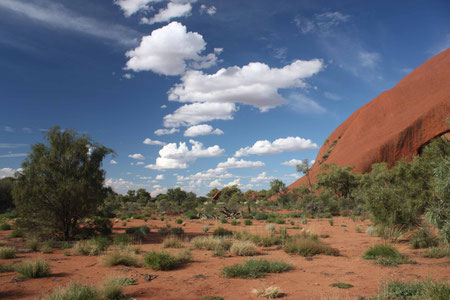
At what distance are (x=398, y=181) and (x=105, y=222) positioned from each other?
1672cm

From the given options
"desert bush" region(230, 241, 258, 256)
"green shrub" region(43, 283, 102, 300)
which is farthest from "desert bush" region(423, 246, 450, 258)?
"green shrub" region(43, 283, 102, 300)

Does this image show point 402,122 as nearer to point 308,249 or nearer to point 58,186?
point 308,249

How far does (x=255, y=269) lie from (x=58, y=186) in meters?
10.7

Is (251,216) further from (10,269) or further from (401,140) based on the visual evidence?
(401,140)

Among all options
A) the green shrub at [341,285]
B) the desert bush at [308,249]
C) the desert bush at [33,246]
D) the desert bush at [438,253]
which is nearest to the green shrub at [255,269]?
the green shrub at [341,285]

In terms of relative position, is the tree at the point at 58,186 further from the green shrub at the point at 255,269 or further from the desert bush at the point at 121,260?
the green shrub at the point at 255,269

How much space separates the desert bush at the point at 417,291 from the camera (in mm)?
5352

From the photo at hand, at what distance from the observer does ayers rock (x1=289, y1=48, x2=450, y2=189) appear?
5466cm

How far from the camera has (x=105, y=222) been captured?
16812mm

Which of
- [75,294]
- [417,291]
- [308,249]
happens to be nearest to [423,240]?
[308,249]

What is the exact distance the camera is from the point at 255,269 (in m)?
8.62

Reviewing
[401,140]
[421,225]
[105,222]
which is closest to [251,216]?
[105,222]

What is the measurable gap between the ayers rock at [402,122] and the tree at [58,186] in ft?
177

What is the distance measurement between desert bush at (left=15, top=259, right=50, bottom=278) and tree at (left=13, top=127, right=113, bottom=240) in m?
5.92
